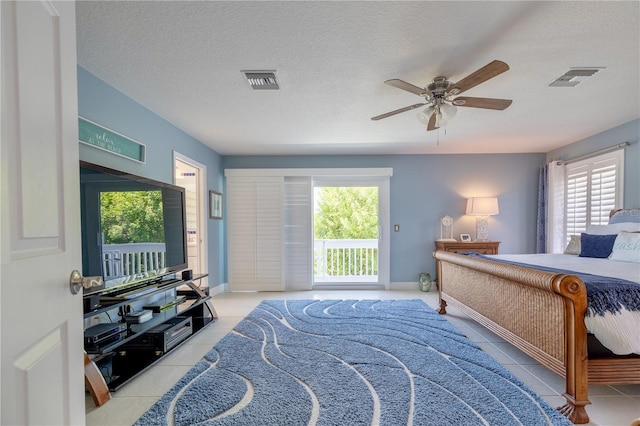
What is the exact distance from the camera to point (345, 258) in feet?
20.2

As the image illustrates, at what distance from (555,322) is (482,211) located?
315 centimetres

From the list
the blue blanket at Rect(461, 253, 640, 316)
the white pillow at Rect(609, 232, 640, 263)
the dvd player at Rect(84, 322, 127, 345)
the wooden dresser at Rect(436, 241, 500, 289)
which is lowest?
the dvd player at Rect(84, 322, 127, 345)

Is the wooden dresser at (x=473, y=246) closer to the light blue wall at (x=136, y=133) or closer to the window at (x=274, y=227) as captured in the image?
the window at (x=274, y=227)

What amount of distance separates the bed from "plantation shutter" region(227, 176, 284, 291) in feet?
10.1

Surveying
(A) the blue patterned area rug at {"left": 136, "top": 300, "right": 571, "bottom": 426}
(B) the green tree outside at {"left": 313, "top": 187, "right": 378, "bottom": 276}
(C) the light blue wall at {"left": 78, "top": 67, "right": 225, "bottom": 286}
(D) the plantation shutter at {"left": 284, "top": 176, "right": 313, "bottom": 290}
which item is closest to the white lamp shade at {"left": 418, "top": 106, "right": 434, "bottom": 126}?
(A) the blue patterned area rug at {"left": 136, "top": 300, "right": 571, "bottom": 426}

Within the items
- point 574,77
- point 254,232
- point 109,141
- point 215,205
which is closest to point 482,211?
point 574,77

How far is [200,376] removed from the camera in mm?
2172

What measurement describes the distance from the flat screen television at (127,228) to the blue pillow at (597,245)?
4236 millimetres

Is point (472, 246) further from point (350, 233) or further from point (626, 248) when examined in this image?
point (350, 233)

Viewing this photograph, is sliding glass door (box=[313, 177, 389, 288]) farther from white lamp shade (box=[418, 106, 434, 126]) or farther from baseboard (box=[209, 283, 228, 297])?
white lamp shade (box=[418, 106, 434, 126])

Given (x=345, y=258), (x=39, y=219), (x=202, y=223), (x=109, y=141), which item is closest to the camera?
(x=39, y=219)

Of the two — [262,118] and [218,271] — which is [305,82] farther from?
[218,271]

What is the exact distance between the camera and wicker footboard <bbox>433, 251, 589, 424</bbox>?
5.56 ft

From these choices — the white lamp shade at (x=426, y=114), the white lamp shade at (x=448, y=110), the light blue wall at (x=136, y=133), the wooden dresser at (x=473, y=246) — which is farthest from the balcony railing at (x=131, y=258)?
the wooden dresser at (x=473, y=246)
